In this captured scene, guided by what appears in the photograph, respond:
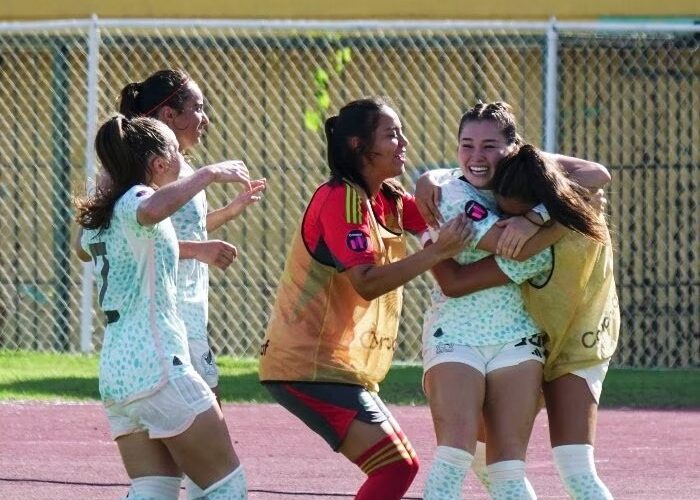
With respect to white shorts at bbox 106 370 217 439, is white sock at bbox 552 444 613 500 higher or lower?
lower

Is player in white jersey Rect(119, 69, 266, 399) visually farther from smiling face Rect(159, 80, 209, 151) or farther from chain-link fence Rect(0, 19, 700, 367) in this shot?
chain-link fence Rect(0, 19, 700, 367)

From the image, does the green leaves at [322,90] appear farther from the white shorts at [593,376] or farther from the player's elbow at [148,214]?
the player's elbow at [148,214]

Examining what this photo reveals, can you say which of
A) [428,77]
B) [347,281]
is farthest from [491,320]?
[428,77]

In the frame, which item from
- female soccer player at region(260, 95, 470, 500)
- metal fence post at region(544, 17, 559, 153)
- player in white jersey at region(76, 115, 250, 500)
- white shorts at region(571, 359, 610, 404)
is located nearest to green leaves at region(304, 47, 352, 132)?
metal fence post at region(544, 17, 559, 153)

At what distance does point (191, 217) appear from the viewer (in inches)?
233

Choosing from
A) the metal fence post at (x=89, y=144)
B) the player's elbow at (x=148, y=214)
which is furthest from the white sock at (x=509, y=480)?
the metal fence post at (x=89, y=144)

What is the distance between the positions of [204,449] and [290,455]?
133 inches

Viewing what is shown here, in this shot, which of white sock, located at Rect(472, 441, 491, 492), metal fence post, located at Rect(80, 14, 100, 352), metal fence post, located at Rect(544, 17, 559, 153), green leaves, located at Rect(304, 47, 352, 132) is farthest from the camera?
green leaves, located at Rect(304, 47, 352, 132)

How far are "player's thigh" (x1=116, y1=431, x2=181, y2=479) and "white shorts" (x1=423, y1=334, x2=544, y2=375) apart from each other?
1.01 metres

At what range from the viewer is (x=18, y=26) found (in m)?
12.3

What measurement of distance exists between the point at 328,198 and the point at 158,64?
25.3 ft

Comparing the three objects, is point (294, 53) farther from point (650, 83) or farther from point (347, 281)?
point (347, 281)

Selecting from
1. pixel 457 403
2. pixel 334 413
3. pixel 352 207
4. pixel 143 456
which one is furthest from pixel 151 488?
pixel 352 207

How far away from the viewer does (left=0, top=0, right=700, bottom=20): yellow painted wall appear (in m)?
13.2
